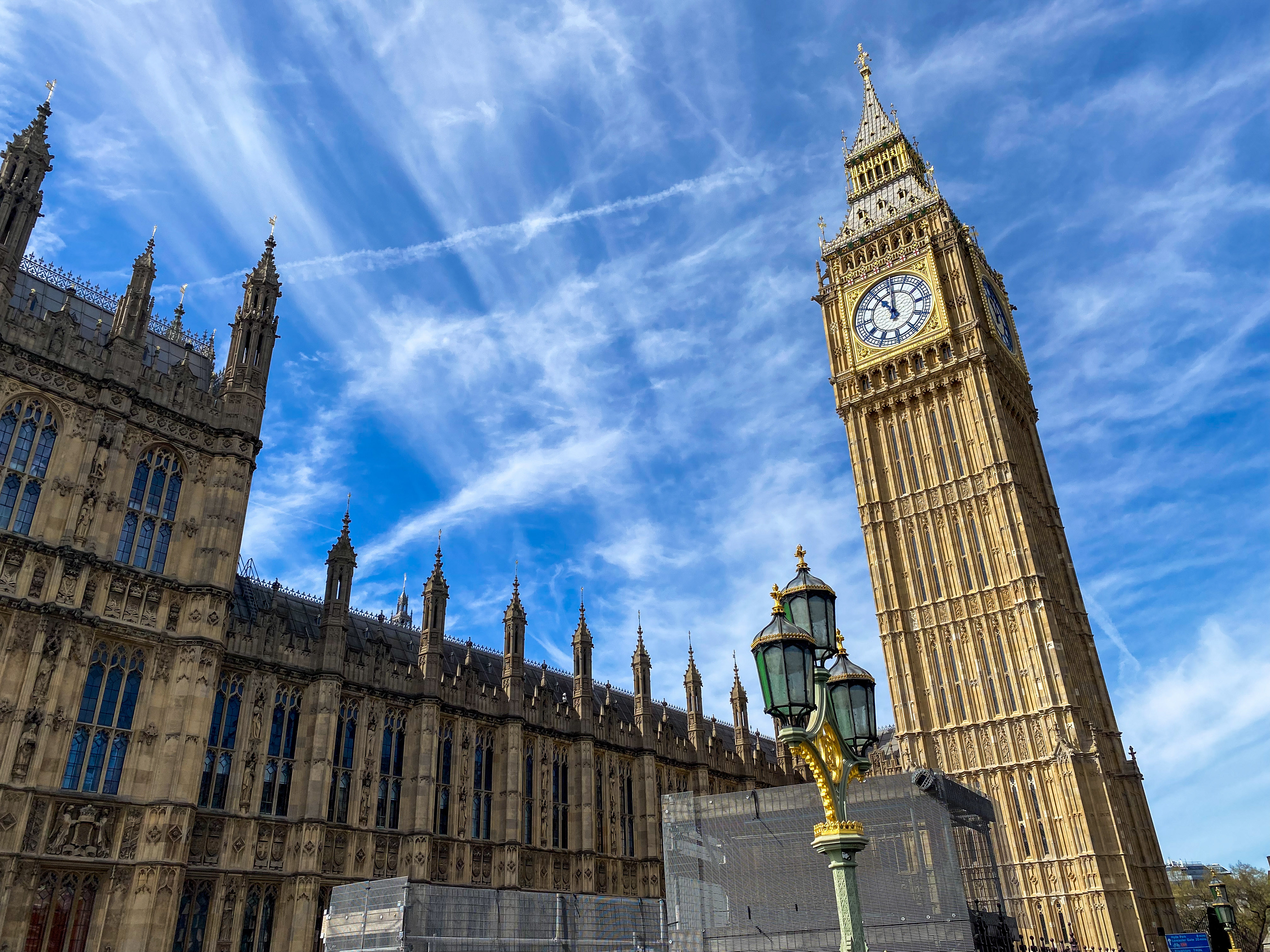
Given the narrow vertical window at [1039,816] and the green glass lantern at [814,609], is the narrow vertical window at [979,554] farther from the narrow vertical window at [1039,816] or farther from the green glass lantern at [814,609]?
the green glass lantern at [814,609]

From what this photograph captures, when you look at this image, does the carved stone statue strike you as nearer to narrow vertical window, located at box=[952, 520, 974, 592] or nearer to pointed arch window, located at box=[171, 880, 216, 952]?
pointed arch window, located at box=[171, 880, 216, 952]

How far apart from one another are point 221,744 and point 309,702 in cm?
302

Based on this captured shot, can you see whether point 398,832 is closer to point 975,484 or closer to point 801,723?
point 801,723

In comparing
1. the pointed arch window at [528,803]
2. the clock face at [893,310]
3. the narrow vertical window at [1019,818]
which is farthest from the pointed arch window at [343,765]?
the clock face at [893,310]

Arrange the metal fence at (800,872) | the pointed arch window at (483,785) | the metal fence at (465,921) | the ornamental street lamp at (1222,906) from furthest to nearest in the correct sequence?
the pointed arch window at (483,785)
the ornamental street lamp at (1222,906)
the metal fence at (800,872)
the metal fence at (465,921)

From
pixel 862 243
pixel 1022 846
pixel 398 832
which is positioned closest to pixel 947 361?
pixel 862 243

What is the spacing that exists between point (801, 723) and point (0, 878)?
20361mm

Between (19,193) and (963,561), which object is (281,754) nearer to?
(19,193)

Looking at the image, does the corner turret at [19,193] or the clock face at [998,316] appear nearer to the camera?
the corner turret at [19,193]

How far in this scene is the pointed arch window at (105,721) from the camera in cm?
2275

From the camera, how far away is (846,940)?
32.1ft

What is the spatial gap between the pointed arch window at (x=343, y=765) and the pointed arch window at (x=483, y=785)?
15.8ft

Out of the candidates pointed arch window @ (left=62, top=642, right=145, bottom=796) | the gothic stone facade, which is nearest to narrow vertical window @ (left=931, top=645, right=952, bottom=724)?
the gothic stone facade

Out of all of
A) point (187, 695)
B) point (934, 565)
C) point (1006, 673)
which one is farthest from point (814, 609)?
point (934, 565)
